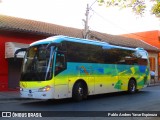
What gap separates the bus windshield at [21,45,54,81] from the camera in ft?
48.9

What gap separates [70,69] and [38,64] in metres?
1.67

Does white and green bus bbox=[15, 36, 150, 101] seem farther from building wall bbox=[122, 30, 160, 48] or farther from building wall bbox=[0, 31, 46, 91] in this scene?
building wall bbox=[122, 30, 160, 48]

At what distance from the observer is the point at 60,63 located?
607 inches

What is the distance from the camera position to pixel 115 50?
2012cm

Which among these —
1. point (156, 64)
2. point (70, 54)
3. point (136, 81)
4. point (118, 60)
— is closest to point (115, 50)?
point (118, 60)

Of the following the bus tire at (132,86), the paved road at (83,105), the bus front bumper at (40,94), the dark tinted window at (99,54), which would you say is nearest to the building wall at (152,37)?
the dark tinted window at (99,54)

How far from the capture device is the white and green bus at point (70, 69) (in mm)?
14961

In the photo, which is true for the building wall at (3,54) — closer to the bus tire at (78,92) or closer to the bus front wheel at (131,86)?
the bus tire at (78,92)

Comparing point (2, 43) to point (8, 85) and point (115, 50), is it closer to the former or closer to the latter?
point (8, 85)

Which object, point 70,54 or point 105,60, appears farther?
point 105,60

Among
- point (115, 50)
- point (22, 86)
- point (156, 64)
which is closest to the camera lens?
point (22, 86)

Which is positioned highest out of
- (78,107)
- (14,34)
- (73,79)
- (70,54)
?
(14,34)

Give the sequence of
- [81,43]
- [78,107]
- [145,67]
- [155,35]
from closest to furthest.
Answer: [78,107] < [81,43] < [145,67] < [155,35]

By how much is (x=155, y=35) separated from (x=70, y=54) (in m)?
31.3
